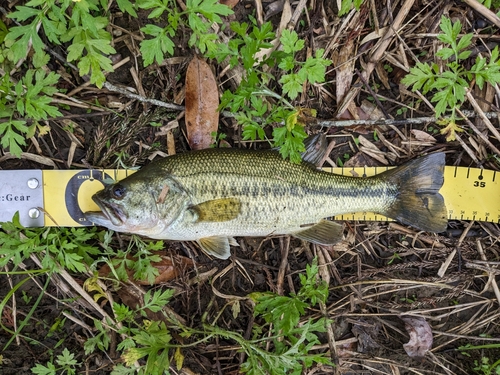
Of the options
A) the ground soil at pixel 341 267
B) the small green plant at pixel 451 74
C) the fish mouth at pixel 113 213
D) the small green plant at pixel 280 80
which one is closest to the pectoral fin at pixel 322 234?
the ground soil at pixel 341 267

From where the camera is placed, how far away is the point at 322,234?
13.4 ft

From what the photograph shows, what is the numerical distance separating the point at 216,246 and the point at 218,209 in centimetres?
44

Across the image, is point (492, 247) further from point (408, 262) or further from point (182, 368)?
point (182, 368)

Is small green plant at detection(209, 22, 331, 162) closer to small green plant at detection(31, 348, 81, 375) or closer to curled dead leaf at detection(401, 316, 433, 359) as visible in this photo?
curled dead leaf at detection(401, 316, 433, 359)

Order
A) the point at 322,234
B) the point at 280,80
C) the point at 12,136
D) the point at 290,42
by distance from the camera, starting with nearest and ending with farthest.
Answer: the point at 290,42 → the point at 280,80 → the point at 12,136 → the point at 322,234

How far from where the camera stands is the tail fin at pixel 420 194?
406cm

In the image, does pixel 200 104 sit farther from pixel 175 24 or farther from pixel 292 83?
pixel 292 83

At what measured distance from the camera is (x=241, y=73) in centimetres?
420

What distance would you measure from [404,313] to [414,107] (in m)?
2.25

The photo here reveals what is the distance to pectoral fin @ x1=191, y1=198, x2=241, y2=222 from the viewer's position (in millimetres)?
3766

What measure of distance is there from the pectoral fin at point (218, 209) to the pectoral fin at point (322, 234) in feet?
2.32

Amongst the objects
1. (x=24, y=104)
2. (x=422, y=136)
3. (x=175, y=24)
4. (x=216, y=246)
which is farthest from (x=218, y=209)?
(x=422, y=136)

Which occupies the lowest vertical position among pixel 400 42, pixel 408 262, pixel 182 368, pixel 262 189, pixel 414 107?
pixel 182 368

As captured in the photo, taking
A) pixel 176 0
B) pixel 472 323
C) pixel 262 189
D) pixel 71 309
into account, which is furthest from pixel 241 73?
pixel 472 323
